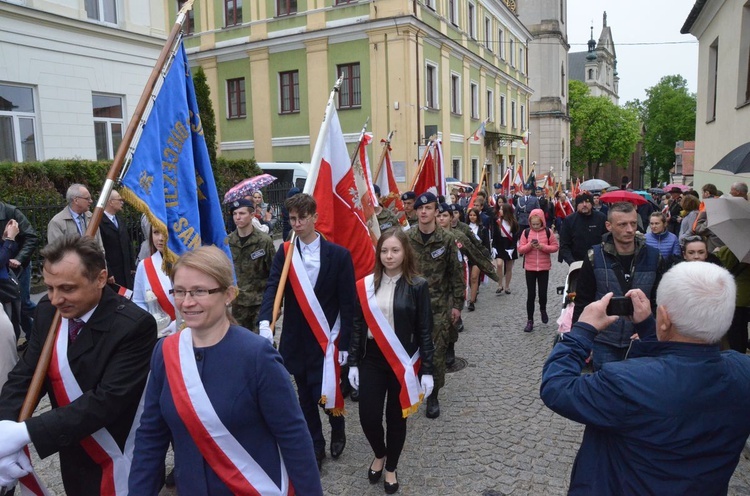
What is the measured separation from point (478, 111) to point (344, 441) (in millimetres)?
30218

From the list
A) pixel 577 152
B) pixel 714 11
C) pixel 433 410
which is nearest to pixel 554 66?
pixel 577 152

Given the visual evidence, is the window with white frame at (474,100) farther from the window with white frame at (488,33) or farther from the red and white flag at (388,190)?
the red and white flag at (388,190)

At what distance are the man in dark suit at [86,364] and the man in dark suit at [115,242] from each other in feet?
13.8

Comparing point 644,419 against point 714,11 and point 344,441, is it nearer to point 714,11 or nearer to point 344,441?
point 344,441

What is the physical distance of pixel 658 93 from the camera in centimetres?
6762

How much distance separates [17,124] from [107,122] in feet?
8.36

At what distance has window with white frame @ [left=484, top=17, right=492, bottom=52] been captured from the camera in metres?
33.6

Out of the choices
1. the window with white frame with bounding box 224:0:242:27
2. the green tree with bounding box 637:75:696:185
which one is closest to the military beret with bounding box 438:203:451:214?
the window with white frame with bounding box 224:0:242:27

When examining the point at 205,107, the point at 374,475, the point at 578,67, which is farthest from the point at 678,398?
the point at 578,67

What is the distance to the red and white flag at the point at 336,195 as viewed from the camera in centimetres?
510

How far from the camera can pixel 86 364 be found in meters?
2.50

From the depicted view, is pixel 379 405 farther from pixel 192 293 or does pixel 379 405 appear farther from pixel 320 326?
pixel 192 293

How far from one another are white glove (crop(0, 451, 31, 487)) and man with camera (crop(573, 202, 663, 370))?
3480 mm

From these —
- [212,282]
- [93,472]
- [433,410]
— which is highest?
[212,282]
